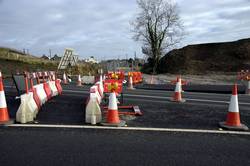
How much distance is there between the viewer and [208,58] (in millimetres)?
51344

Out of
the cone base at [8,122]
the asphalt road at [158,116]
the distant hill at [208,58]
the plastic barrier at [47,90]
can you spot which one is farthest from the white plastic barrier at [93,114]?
the distant hill at [208,58]

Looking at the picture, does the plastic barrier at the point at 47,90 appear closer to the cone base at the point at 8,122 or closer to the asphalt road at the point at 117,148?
the cone base at the point at 8,122

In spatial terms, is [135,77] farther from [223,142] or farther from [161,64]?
[161,64]

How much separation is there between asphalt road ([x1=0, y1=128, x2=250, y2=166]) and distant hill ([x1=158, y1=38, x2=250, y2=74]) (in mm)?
41041

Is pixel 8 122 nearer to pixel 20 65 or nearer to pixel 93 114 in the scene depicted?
pixel 93 114

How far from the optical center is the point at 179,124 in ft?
24.1

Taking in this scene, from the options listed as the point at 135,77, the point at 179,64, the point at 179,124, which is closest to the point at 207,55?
the point at 179,64

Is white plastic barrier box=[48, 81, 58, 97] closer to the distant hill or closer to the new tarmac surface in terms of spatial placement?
the new tarmac surface

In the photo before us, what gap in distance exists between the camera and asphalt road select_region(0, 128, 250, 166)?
459cm

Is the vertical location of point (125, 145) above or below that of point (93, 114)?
below

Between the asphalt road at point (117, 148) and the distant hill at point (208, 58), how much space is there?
41.0 metres

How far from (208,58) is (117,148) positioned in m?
48.2

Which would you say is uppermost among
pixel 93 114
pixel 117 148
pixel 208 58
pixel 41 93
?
pixel 208 58

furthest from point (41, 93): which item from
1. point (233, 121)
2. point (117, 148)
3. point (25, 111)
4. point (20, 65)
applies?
point (20, 65)
